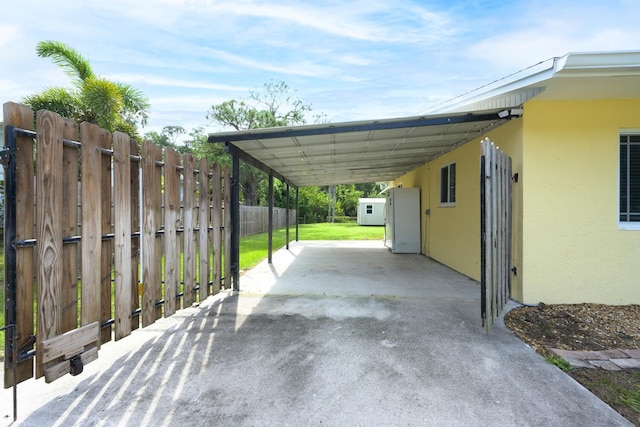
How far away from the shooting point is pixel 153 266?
9.68ft

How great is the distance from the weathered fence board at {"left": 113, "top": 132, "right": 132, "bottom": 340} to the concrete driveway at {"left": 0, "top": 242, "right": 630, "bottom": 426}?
0.45m

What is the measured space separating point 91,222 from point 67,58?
7671 millimetres

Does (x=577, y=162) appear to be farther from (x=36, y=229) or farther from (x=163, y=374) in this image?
(x=36, y=229)

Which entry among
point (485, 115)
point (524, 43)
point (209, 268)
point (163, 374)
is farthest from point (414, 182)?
point (163, 374)

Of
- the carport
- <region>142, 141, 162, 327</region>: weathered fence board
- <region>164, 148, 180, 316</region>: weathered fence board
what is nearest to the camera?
<region>142, 141, 162, 327</region>: weathered fence board

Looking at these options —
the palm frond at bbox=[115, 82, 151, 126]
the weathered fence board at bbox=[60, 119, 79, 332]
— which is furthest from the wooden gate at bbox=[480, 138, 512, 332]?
the palm frond at bbox=[115, 82, 151, 126]

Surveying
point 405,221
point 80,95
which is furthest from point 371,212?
point 80,95

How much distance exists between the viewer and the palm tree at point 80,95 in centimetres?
689

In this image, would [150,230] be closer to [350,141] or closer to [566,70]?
[350,141]

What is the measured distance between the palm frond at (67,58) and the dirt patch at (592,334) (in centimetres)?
1010

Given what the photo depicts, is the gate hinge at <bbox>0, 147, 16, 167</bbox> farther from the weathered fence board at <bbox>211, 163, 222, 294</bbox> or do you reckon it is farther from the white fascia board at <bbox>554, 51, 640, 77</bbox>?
the white fascia board at <bbox>554, 51, 640, 77</bbox>

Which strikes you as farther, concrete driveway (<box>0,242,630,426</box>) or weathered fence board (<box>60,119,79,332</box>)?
weathered fence board (<box>60,119,79,332</box>)

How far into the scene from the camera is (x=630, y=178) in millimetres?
→ 4164

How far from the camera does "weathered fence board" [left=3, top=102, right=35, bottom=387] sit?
1822mm
